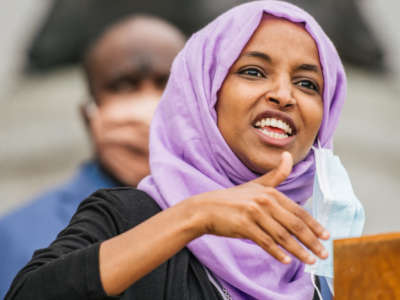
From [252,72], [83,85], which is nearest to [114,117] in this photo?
[252,72]

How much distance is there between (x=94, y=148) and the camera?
425cm

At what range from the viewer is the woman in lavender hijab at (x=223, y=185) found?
178 centimetres

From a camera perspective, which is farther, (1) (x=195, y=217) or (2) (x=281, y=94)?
(2) (x=281, y=94)

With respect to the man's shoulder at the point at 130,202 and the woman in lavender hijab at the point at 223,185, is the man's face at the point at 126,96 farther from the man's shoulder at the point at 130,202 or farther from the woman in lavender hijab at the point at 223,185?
the man's shoulder at the point at 130,202

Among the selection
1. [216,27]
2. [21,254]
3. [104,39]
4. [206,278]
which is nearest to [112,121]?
[104,39]

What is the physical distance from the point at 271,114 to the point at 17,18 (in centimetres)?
720

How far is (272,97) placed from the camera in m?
2.18

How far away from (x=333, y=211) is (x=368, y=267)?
0.53ft

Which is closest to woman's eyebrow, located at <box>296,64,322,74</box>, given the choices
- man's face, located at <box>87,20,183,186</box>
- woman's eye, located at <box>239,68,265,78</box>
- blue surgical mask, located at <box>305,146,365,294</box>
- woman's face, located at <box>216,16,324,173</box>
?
woman's face, located at <box>216,16,324,173</box>

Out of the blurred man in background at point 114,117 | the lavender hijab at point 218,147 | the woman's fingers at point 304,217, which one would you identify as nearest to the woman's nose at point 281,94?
the lavender hijab at point 218,147

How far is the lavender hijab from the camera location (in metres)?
2.12

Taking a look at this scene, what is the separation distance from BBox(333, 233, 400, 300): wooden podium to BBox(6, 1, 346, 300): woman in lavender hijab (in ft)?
0.41

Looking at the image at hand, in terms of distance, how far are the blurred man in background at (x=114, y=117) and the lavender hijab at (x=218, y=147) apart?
1476 millimetres

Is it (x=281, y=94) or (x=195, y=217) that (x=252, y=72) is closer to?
(x=281, y=94)
